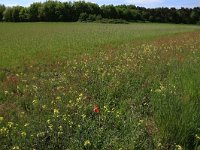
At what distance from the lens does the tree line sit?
315 feet

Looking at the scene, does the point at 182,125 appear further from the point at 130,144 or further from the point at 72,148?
the point at 72,148

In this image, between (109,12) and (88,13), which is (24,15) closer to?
(88,13)

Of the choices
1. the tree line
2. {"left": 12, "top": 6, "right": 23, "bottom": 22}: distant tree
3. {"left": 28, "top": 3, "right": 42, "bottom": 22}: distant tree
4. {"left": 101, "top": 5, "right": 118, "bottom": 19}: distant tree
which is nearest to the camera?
the tree line

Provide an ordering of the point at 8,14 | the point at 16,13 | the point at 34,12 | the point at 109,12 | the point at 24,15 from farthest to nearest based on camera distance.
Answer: the point at 109,12
the point at 16,13
the point at 34,12
the point at 24,15
the point at 8,14

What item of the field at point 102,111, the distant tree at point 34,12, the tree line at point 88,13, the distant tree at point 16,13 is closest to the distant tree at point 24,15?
the tree line at point 88,13

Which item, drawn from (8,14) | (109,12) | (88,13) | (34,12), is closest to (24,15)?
(34,12)

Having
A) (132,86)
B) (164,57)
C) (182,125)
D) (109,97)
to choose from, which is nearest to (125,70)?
(132,86)

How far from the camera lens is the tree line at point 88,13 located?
95875 mm

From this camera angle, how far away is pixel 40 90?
967cm

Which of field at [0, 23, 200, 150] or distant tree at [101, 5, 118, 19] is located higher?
distant tree at [101, 5, 118, 19]

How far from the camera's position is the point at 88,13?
10212 cm

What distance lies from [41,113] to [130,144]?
2206 mm

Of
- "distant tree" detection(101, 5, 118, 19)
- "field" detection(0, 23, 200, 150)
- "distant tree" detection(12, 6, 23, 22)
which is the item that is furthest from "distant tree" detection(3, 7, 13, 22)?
"field" detection(0, 23, 200, 150)

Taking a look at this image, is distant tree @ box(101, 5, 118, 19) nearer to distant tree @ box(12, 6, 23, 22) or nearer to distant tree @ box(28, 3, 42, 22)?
distant tree @ box(28, 3, 42, 22)
